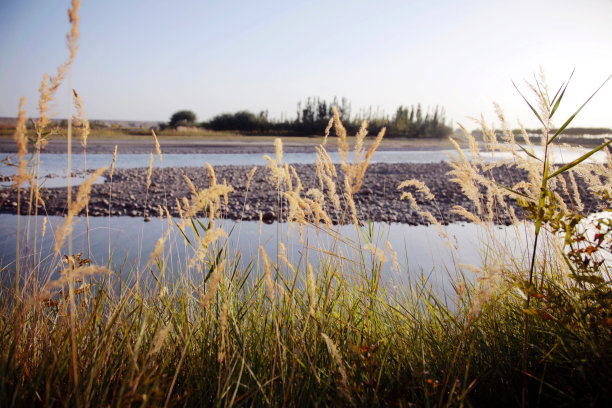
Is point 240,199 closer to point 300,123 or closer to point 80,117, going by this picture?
point 80,117

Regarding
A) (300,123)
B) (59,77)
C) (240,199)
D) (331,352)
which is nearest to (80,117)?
(59,77)

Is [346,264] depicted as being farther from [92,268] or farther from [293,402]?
[92,268]

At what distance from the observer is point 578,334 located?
139 centimetres

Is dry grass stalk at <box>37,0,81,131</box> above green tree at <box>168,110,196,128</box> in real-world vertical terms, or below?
below

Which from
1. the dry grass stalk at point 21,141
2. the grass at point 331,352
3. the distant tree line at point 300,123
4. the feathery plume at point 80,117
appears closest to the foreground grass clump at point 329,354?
the grass at point 331,352

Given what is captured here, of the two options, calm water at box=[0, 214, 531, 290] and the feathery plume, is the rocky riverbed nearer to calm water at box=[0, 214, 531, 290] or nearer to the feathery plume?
calm water at box=[0, 214, 531, 290]

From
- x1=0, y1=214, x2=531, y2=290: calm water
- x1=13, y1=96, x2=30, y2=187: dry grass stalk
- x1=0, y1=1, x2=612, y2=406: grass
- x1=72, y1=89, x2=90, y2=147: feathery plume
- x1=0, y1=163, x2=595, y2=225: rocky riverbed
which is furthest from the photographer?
x1=0, y1=163, x2=595, y2=225: rocky riverbed

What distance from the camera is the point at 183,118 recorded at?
37094 mm

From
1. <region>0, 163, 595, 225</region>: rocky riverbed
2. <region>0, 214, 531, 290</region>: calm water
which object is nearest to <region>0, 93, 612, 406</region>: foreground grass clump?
<region>0, 214, 531, 290</region>: calm water

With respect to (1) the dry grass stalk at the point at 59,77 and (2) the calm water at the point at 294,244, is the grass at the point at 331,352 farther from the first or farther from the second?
(2) the calm water at the point at 294,244

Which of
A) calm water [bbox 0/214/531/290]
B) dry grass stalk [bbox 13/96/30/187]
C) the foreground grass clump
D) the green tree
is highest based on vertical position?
the green tree

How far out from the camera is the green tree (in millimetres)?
34594

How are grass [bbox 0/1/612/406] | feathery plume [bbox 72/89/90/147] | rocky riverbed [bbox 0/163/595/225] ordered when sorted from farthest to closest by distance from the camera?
1. rocky riverbed [bbox 0/163/595/225]
2. feathery plume [bbox 72/89/90/147]
3. grass [bbox 0/1/612/406]

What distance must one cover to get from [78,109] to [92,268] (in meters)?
1.06
